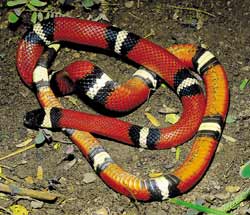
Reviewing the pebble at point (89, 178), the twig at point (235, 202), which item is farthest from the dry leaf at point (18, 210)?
the twig at point (235, 202)

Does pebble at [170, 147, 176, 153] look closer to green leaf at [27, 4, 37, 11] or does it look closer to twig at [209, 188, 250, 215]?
twig at [209, 188, 250, 215]

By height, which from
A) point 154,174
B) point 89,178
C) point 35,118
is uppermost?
point 35,118

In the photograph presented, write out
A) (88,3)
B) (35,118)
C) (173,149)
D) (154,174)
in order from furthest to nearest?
(88,3) < (35,118) < (173,149) < (154,174)

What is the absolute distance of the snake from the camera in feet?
16.6

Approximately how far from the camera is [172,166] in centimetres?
526

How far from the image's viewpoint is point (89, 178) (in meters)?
5.23

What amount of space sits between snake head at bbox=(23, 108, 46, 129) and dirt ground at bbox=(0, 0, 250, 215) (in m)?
0.13

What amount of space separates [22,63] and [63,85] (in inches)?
19.9

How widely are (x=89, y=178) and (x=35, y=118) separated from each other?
31.1 inches

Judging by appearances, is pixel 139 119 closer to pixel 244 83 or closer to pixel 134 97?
pixel 134 97

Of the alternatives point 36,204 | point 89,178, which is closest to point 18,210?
point 36,204

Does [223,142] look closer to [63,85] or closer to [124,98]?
[124,98]

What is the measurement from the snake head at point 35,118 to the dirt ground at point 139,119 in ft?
0.43

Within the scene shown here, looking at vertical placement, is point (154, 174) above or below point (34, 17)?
below
